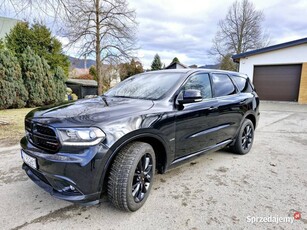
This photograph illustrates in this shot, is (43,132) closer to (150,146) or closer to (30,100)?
(150,146)

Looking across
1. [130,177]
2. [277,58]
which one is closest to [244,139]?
[130,177]

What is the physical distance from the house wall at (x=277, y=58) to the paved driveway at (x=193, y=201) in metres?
12.6

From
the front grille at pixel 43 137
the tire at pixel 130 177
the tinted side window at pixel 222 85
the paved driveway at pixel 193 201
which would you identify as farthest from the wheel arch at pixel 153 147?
the tinted side window at pixel 222 85

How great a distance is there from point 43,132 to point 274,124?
7.81 m

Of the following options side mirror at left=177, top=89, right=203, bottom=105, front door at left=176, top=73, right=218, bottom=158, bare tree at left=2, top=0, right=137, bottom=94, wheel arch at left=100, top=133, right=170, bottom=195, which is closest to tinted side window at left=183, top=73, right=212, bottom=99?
front door at left=176, top=73, right=218, bottom=158

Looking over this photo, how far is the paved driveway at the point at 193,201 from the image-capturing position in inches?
83.8

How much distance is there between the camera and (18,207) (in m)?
2.35

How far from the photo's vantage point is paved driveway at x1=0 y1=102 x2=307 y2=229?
2.13m

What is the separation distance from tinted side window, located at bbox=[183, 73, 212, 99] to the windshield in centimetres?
22

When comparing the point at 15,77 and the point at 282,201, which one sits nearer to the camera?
the point at 282,201

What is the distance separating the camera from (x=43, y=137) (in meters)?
2.09

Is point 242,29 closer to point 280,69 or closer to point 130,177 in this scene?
point 280,69

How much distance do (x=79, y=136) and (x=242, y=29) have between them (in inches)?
1146

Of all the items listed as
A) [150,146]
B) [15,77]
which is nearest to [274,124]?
[150,146]
